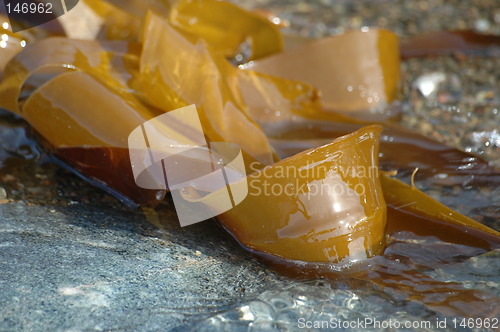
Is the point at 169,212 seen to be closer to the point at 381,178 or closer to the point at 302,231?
the point at 302,231

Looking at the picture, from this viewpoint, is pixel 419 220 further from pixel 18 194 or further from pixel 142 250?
pixel 18 194

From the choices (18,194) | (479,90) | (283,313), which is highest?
(479,90)

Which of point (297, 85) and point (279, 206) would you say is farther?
point (297, 85)

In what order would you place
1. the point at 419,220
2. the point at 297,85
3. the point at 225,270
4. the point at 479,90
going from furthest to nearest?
the point at 479,90
the point at 297,85
the point at 419,220
the point at 225,270

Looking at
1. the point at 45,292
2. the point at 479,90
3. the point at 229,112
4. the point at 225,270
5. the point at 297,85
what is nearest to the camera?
the point at 45,292

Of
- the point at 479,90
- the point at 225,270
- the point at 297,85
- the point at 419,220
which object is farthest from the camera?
the point at 479,90

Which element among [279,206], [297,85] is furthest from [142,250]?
[297,85]

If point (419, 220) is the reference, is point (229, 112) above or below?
above

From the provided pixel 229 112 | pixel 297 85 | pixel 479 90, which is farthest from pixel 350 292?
pixel 479 90

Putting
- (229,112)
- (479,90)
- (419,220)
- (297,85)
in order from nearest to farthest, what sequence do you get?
1. (419,220)
2. (229,112)
3. (297,85)
4. (479,90)
